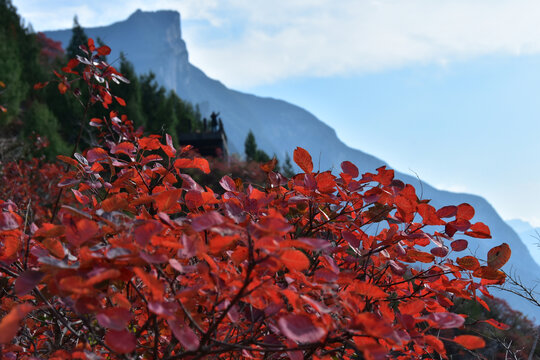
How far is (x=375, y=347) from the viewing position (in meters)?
0.87

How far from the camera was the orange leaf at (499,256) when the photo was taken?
1.40 m

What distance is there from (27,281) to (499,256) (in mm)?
1640

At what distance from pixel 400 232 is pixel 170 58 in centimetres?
13169

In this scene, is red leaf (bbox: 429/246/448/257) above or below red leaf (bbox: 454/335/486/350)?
above

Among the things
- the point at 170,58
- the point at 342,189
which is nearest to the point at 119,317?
the point at 342,189

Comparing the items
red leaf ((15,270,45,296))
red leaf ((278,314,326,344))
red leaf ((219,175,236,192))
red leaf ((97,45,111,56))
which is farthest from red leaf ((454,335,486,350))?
red leaf ((97,45,111,56))

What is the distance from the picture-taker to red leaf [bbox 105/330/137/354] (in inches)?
34.5

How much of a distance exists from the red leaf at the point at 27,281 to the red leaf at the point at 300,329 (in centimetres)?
64

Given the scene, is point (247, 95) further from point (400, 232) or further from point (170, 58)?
point (400, 232)

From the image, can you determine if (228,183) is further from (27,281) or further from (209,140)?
(209,140)

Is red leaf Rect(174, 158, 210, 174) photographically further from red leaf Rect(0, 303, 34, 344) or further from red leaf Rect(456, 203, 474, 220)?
red leaf Rect(456, 203, 474, 220)

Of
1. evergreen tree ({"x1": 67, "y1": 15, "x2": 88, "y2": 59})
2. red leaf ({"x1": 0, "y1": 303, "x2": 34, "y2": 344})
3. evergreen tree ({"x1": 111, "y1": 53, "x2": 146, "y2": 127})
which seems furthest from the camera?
evergreen tree ({"x1": 67, "y1": 15, "x2": 88, "y2": 59})

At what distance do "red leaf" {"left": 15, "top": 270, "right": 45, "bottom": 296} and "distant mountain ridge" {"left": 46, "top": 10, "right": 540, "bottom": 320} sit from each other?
311 feet

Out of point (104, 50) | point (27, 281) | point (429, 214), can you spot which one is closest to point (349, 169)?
point (429, 214)
